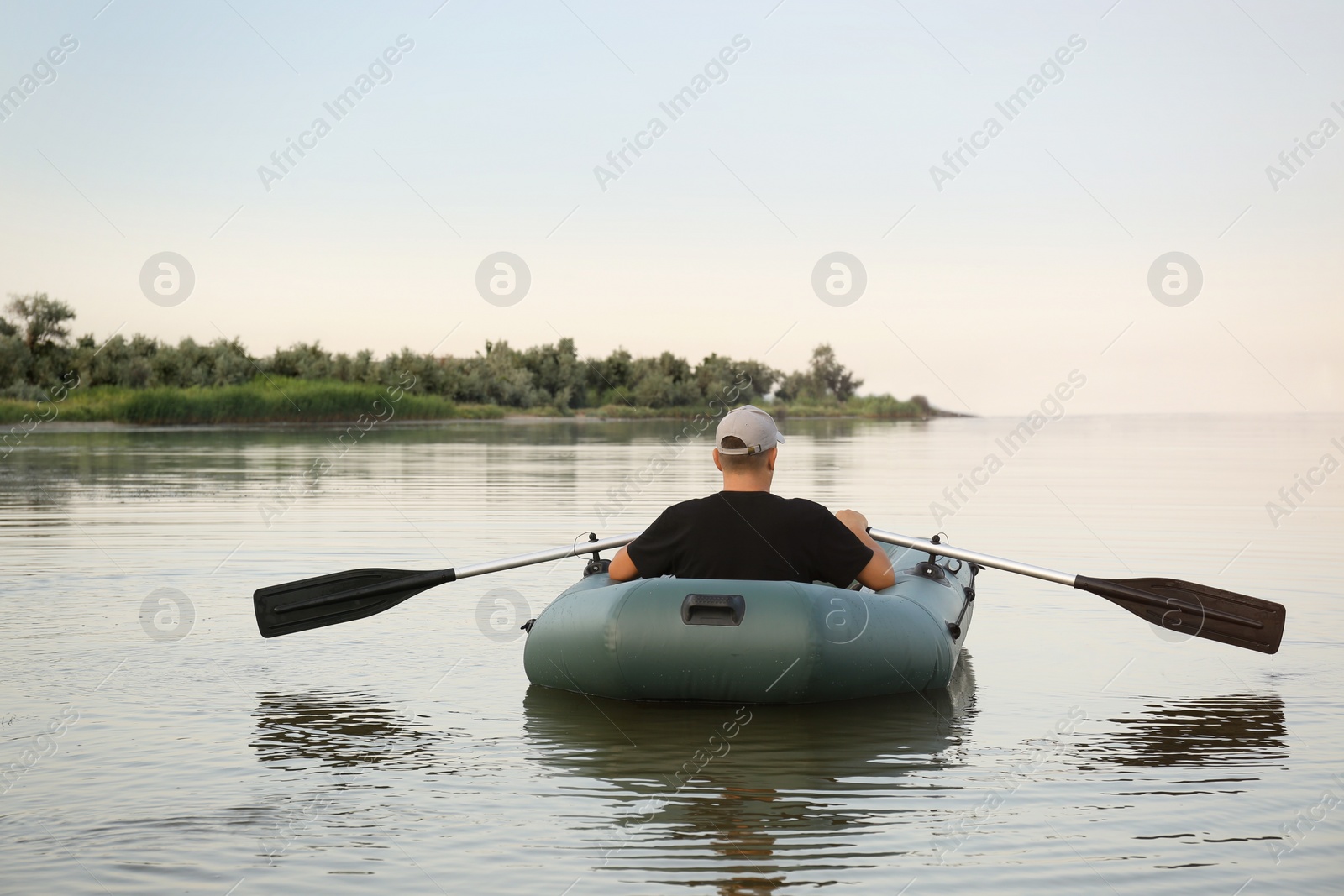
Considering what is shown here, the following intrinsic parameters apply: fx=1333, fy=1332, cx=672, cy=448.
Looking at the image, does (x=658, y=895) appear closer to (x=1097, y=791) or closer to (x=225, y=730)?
(x=1097, y=791)

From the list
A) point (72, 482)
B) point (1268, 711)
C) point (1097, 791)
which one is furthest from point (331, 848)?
point (72, 482)

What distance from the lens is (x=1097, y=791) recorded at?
4617 millimetres

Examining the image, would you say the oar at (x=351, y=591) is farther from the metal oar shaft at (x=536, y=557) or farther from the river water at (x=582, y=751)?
the river water at (x=582, y=751)

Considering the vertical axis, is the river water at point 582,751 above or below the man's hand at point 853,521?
below

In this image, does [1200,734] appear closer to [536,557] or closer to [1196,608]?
[1196,608]

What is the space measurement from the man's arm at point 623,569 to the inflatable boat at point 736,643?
0.28 ft

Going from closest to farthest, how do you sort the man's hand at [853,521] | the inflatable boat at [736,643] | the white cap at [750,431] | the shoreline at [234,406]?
the inflatable boat at [736,643]
the white cap at [750,431]
the man's hand at [853,521]
the shoreline at [234,406]

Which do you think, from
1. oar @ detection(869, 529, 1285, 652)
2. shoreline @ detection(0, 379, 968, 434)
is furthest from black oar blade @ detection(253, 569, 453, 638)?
shoreline @ detection(0, 379, 968, 434)

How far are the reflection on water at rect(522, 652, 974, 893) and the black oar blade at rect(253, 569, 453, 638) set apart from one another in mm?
1313

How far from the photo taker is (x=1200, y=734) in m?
5.49

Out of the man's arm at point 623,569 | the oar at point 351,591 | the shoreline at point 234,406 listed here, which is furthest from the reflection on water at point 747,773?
the shoreline at point 234,406

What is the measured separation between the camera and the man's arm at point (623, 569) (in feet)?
20.3

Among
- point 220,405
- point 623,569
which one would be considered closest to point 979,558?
point 623,569

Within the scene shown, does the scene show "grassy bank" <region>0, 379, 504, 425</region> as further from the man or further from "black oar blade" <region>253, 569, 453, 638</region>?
the man
